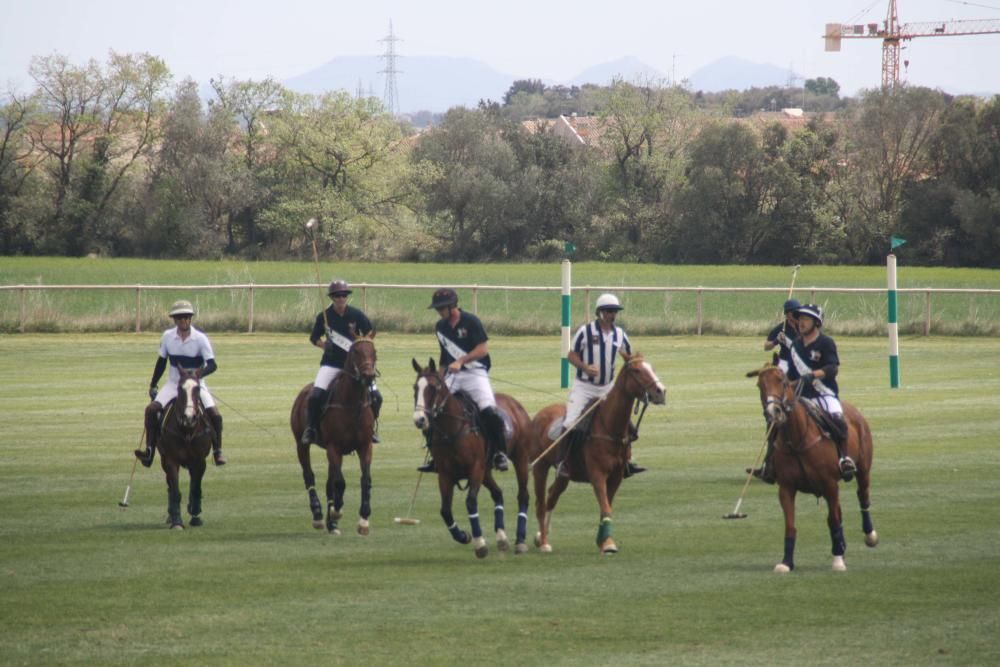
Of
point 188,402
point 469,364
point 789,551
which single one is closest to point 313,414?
point 188,402

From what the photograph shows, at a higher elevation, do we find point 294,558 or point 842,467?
point 842,467

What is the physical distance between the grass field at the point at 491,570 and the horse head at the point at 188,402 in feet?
3.75

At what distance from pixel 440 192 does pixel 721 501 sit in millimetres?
79496

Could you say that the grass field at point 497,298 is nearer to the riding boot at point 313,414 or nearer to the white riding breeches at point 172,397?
the riding boot at point 313,414

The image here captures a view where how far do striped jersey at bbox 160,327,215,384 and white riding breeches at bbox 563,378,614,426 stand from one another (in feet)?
13.8

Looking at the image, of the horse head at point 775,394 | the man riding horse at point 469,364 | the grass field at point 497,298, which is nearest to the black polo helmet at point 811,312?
the horse head at point 775,394

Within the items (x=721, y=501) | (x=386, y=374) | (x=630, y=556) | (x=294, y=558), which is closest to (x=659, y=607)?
(x=630, y=556)

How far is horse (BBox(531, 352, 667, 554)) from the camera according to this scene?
13773 millimetres

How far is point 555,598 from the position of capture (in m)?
12.0

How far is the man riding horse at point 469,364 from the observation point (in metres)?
14.4

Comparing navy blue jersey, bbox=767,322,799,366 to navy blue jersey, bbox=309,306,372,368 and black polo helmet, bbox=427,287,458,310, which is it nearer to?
black polo helmet, bbox=427,287,458,310

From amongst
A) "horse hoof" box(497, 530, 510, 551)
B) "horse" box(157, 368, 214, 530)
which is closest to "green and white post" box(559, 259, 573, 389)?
"horse" box(157, 368, 214, 530)

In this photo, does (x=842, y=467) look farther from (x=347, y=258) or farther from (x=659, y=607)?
(x=347, y=258)

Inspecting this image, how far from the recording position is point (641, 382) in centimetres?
1370
